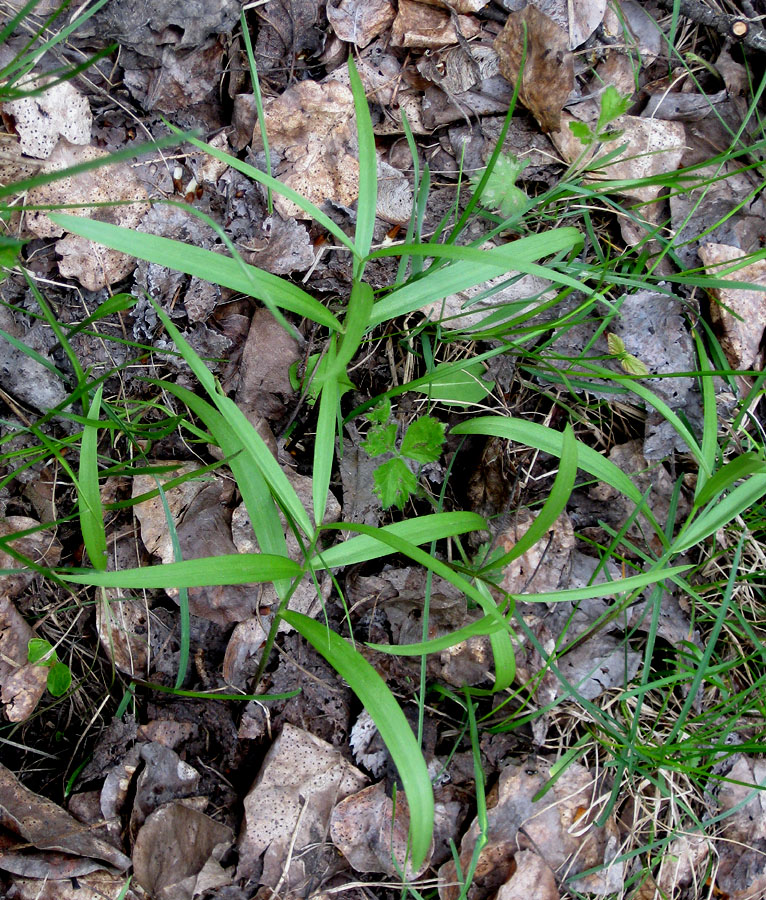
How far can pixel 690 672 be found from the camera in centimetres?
166

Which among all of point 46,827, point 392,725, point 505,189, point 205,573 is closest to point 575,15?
point 505,189

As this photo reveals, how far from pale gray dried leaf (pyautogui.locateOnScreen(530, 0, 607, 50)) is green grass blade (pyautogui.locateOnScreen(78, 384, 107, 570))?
1563 millimetres

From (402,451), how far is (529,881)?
1.08 meters

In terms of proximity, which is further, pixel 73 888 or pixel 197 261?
pixel 73 888

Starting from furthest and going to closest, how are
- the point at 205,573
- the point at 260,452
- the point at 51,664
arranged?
1. the point at 51,664
2. the point at 260,452
3. the point at 205,573

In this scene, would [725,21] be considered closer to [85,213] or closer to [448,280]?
[448,280]

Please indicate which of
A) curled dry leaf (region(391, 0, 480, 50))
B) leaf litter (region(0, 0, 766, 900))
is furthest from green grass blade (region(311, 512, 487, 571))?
curled dry leaf (region(391, 0, 480, 50))

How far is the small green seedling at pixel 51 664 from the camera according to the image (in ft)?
4.71

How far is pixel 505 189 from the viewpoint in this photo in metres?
1.59

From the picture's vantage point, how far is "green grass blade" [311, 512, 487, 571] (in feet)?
4.29

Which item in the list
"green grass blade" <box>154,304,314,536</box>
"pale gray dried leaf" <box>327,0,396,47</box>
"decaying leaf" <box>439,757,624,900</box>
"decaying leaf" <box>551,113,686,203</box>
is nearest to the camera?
"green grass blade" <box>154,304,314,536</box>

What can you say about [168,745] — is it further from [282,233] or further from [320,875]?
[282,233]

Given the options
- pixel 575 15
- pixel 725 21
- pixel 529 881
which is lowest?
pixel 529 881

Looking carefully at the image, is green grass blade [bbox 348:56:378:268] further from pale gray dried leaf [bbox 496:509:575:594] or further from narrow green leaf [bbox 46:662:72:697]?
narrow green leaf [bbox 46:662:72:697]
